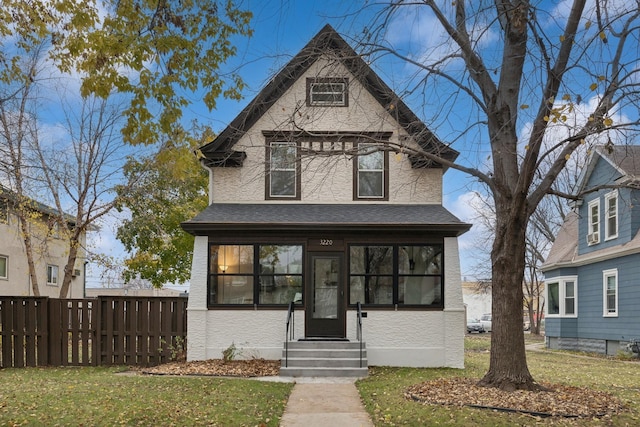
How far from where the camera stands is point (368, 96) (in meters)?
15.5

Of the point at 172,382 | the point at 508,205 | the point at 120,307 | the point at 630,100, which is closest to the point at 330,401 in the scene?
the point at 172,382

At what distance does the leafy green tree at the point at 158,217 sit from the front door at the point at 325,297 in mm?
10178

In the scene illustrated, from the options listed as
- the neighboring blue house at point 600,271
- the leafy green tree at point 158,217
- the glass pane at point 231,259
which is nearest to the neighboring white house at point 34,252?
the leafy green tree at point 158,217

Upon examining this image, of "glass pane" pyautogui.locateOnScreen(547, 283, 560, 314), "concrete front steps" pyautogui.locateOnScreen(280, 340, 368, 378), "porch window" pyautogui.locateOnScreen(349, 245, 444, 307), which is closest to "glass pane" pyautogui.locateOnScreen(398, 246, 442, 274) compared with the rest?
"porch window" pyautogui.locateOnScreen(349, 245, 444, 307)

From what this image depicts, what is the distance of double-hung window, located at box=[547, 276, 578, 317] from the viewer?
24125mm

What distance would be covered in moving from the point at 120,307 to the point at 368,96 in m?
8.22

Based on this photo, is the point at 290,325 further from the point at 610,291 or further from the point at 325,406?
the point at 610,291

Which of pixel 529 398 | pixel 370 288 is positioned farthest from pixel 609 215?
pixel 529 398

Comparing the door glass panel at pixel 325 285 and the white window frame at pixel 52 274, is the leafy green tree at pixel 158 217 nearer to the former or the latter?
the white window frame at pixel 52 274

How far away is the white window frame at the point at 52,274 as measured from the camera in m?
27.2

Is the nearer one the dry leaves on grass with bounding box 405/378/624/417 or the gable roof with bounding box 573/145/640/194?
the dry leaves on grass with bounding box 405/378/624/417

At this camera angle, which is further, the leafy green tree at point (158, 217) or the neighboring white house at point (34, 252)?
the leafy green tree at point (158, 217)

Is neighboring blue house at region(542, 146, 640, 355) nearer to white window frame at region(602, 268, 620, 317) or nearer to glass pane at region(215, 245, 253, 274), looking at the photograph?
white window frame at region(602, 268, 620, 317)

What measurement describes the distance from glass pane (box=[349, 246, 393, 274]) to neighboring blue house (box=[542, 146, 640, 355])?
6938 millimetres
